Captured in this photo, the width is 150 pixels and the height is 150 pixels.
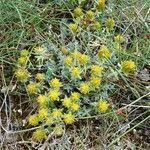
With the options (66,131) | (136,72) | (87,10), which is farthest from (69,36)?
(66,131)

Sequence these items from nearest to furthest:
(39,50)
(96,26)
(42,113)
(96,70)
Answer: (42,113)
(96,70)
(39,50)
(96,26)

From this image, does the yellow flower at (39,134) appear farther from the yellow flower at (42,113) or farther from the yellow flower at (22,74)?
the yellow flower at (22,74)

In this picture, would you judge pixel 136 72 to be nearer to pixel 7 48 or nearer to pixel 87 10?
pixel 87 10

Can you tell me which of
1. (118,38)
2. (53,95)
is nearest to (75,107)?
(53,95)

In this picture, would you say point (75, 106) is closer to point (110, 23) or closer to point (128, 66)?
point (128, 66)

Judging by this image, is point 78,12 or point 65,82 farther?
point 78,12

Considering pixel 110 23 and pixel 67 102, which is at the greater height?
pixel 110 23
